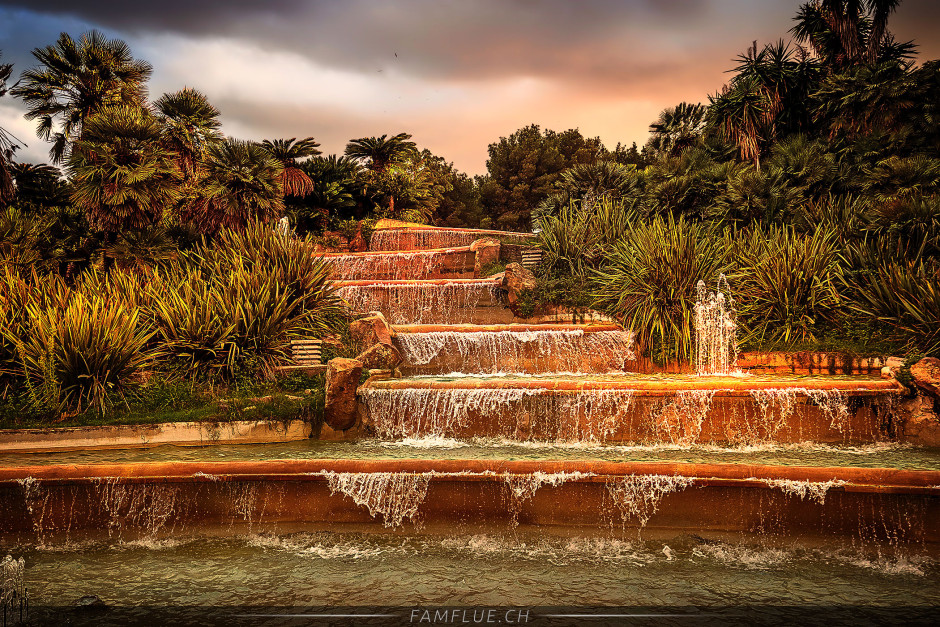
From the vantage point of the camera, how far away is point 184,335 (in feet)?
26.3

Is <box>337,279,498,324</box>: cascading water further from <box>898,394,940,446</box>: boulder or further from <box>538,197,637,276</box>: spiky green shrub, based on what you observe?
<box>898,394,940,446</box>: boulder

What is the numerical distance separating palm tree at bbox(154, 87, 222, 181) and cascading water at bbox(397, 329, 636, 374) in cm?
1348

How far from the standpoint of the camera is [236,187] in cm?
1323

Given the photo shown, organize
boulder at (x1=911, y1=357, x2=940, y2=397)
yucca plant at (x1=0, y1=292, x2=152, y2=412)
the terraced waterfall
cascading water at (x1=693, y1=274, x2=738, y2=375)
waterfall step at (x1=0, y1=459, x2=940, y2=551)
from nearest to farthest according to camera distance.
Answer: the terraced waterfall
waterfall step at (x1=0, y1=459, x2=940, y2=551)
boulder at (x1=911, y1=357, x2=940, y2=397)
yucca plant at (x1=0, y1=292, x2=152, y2=412)
cascading water at (x1=693, y1=274, x2=738, y2=375)

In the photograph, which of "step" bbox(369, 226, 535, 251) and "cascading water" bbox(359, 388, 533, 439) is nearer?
"cascading water" bbox(359, 388, 533, 439)

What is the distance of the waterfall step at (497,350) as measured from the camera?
884 cm

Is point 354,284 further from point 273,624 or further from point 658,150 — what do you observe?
point 658,150

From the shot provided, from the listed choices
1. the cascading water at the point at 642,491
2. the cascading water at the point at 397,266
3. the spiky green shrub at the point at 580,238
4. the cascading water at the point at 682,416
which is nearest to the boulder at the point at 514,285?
the spiky green shrub at the point at 580,238

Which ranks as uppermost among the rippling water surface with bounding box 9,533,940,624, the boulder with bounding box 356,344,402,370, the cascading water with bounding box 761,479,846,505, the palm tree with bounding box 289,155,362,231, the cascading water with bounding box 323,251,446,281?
the palm tree with bounding box 289,155,362,231

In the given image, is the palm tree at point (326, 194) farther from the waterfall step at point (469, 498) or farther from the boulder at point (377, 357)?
the waterfall step at point (469, 498)

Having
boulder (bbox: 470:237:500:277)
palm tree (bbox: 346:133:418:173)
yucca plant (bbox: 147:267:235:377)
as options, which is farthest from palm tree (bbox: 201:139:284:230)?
palm tree (bbox: 346:133:418:173)

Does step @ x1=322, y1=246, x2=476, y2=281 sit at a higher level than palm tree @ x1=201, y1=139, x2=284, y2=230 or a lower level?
lower

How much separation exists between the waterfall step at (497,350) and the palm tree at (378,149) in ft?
72.6

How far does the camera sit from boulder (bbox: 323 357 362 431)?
7.00 meters
